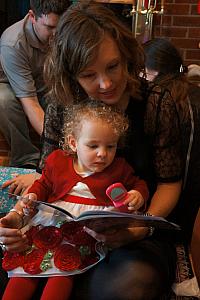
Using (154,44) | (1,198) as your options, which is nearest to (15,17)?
(154,44)

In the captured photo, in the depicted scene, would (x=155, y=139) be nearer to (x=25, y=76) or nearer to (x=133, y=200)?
(x=133, y=200)

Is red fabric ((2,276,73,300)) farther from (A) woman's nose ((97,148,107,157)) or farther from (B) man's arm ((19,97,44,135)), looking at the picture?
(B) man's arm ((19,97,44,135))

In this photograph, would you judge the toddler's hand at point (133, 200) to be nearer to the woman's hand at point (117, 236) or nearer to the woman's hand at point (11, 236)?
the woman's hand at point (117, 236)

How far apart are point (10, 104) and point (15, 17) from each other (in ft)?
3.91

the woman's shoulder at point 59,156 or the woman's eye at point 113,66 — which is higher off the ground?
the woman's eye at point 113,66

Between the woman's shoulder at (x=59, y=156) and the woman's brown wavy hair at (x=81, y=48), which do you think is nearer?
the woman's brown wavy hair at (x=81, y=48)

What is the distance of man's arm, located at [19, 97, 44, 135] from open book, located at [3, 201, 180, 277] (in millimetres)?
1097

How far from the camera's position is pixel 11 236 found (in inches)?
42.6

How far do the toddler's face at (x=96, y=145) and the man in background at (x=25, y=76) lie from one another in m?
1.08

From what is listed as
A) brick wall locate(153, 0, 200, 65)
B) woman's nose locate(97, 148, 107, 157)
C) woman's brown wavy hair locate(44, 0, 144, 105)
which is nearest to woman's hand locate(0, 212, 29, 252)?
woman's nose locate(97, 148, 107, 157)

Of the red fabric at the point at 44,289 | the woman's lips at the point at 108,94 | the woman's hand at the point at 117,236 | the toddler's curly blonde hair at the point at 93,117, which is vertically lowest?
the red fabric at the point at 44,289

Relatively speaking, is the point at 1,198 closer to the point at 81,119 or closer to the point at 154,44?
the point at 81,119

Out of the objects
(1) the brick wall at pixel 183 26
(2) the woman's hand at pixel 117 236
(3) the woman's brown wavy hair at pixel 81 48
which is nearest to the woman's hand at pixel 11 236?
(2) the woman's hand at pixel 117 236

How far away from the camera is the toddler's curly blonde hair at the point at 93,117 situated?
1133mm
